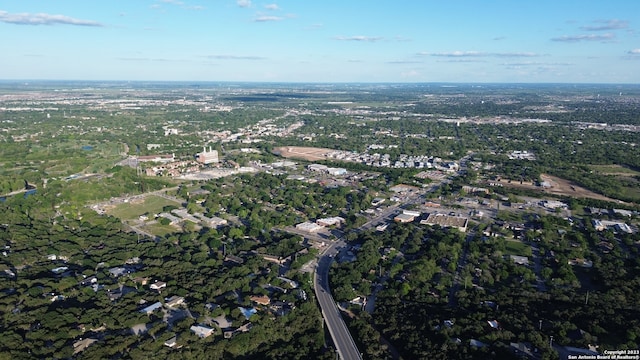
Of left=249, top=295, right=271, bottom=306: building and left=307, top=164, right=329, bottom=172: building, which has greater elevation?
left=307, top=164, right=329, bottom=172: building

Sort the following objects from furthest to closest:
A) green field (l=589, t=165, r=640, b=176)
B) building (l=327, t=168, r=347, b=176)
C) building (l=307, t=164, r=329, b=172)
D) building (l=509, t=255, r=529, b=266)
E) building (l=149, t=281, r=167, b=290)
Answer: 1. building (l=307, t=164, r=329, b=172)
2. building (l=327, t=168, r=347, b=176)
3. green field (l=589, t=165, r=640, b=176)
4. building (l=509, t=255, r=529, b=266)
5. building (l=149, t=281, r=167, b=290)

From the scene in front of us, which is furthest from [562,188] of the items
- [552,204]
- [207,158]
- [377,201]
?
[207,158]

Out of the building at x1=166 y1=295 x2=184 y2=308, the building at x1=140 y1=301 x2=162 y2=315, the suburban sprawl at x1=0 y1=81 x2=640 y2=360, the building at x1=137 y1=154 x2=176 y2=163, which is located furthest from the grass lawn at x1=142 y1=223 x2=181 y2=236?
the building at x1=137 y1=154 x2=176 y2=163

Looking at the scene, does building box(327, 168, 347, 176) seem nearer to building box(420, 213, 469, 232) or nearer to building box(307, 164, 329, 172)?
building box(307, 164, 329, 172)

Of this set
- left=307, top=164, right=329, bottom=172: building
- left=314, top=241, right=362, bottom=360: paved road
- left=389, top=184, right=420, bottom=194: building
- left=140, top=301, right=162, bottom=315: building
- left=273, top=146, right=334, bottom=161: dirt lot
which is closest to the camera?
left=314, top=241, right=362, bottom=360: paved road

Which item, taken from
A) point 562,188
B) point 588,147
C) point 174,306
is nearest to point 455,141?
point 588,147

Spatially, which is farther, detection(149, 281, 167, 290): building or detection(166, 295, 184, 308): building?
detection(149, 281, 167, 290): building

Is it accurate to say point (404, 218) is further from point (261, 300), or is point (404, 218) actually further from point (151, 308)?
point (151, 308)

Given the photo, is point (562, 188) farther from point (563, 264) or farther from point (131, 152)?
point (131, 152)
